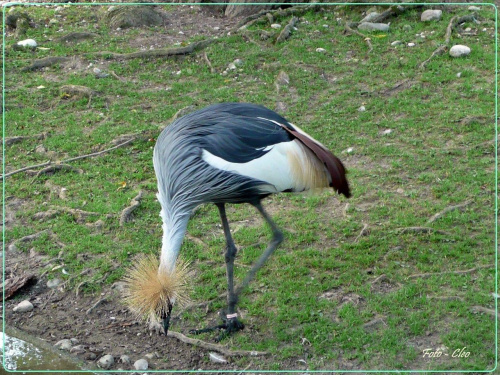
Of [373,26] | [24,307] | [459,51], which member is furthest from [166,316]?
[373,26]

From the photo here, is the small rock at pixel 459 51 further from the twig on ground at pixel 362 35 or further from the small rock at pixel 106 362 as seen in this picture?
the small rock at pixel 106 362

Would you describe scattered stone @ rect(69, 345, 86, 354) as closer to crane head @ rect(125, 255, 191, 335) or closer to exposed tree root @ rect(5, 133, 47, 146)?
crane head @ rect(125, 255, 191, 335)

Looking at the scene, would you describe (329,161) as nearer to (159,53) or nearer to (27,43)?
(159,53)

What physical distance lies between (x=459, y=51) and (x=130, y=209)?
407cm

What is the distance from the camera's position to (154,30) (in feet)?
30.1

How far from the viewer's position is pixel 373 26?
828 cm

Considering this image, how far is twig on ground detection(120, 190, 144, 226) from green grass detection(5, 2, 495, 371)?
78mm

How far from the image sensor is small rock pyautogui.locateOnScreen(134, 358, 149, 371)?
3.92m

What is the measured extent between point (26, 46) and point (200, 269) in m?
5.26

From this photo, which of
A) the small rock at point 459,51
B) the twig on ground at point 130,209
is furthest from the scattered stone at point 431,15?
the twig on ground at point 130,209

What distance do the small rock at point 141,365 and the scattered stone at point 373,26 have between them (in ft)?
18.4

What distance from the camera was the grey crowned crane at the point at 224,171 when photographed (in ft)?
12.4

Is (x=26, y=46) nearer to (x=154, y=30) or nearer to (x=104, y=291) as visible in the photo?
(x=154, y=30)

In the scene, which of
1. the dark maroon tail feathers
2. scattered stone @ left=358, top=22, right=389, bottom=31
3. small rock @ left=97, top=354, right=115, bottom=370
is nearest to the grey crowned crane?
the dark maroon tail feathers
